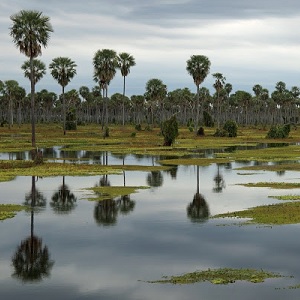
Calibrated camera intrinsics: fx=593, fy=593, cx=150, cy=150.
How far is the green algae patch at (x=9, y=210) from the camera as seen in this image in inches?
1320

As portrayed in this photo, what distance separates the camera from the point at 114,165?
6359cm

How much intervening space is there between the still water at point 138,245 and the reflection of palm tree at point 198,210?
6cm

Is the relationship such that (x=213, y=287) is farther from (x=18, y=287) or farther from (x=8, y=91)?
(x=8, y=91)

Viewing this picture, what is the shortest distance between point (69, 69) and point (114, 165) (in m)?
74.4

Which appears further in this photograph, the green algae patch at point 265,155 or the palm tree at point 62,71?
the palm tree at point 62,71

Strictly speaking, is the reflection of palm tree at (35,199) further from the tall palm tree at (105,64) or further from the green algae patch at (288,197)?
the tall palm tree at (105,64)

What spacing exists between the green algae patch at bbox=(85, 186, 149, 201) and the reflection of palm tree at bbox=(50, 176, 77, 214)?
1521 mm

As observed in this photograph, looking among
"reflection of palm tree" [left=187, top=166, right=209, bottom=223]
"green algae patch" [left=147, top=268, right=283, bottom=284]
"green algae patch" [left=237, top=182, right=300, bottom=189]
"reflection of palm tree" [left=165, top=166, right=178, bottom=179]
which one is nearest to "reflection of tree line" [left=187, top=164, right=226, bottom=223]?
"reflection of palm tree" [left=187, top=166, right=209, bottom=223]

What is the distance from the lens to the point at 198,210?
3578 centimetres

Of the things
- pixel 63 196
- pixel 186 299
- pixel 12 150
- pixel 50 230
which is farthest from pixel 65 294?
pixel 12 150

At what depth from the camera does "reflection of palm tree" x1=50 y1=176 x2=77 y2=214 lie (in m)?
36.5

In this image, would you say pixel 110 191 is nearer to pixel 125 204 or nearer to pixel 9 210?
pixel 125 204

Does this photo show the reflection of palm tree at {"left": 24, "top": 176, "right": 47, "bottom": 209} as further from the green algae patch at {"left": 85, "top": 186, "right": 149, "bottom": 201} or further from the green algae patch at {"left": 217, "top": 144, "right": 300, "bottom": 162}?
the green algae patch at {"left": 217, "top": 144, "right": 300, "bottom": 162}

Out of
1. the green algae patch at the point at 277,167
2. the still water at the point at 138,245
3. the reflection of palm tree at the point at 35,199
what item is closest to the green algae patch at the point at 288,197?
the still water at the point at 138,245
